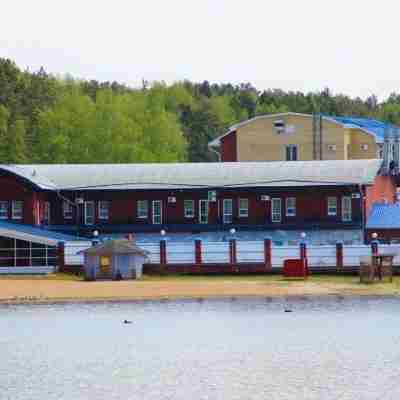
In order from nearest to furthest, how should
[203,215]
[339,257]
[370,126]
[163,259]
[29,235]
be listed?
[339,257] < [163,259] < [29,235] < [203,215] < [370,126]

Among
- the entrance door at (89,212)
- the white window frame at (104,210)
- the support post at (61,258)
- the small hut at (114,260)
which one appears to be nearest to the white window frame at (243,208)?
the white window frame at (104,210)

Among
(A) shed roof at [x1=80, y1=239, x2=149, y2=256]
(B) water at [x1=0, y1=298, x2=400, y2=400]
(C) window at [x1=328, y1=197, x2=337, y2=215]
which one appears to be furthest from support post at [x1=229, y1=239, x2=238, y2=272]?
(C) window at [x1=328, y1=197, x2=337, y2=215]

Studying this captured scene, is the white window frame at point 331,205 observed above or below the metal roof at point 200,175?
below

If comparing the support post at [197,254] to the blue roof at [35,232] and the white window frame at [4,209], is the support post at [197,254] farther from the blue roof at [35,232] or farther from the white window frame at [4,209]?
the white window frame at [4,209]

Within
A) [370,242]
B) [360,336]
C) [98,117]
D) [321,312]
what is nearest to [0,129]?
[98,117]

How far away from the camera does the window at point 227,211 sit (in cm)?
10544

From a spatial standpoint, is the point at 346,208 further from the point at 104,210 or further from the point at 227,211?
the point at 104,210

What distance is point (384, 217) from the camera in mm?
103125

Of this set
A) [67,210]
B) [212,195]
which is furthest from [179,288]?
[67,210]

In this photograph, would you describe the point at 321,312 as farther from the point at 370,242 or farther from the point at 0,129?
the point at 0,129

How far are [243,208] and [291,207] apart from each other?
315 cm

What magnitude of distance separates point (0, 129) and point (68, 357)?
9920 centimetres

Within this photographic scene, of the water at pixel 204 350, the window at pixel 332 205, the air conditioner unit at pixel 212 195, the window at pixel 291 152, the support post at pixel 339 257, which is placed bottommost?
the water at pixel 204 350

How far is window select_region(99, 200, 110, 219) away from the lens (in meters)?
107
